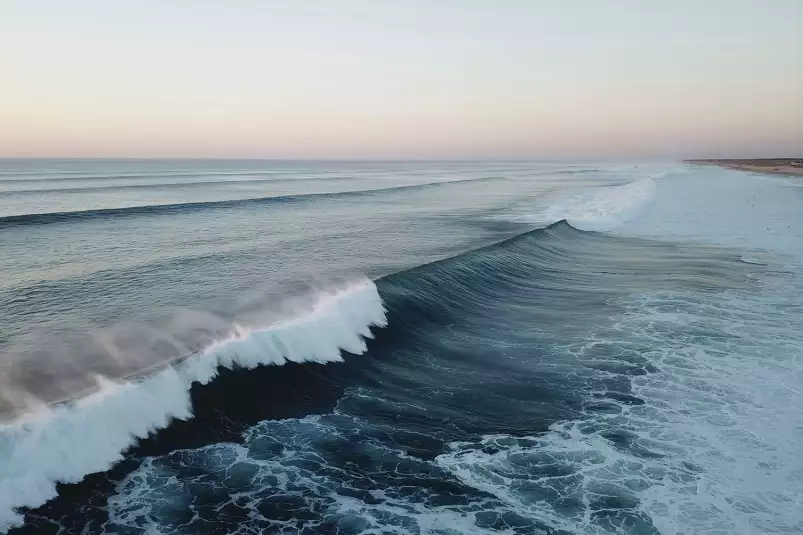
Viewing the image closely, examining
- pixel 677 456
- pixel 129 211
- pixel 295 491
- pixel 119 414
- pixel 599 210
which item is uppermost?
pixel 599 210

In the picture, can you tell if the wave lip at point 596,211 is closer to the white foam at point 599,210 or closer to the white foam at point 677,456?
the white foam at point 599,210

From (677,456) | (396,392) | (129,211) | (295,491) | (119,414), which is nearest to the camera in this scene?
(295,491)

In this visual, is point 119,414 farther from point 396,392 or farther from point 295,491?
point 396,392

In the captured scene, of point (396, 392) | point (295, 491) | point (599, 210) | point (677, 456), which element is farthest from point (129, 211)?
point (677, 456)

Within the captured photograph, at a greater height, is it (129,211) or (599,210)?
(599,210)

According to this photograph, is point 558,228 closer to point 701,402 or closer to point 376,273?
point 376,273

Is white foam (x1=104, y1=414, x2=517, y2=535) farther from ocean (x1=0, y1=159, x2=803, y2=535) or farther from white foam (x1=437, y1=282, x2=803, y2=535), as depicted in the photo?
white foam (x1=437, y1=282, x2=803, y2=535)

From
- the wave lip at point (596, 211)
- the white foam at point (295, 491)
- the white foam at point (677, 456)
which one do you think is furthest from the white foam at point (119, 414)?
the wave lip at point (596, 211)
